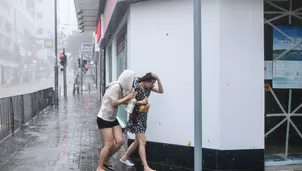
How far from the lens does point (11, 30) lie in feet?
95.3

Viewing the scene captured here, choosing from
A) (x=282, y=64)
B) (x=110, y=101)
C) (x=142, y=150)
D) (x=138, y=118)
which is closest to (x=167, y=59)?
(x=138, y=118)

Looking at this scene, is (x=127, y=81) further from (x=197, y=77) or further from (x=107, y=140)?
(x=197, y=77)

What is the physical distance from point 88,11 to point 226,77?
13003 millimetres

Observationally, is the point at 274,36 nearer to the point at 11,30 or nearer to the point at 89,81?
the point at 11,30

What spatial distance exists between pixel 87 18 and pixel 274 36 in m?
14.9

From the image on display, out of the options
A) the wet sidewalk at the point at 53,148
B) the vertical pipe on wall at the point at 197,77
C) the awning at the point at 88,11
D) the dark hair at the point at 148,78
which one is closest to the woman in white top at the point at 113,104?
the dark hair at the point at 148,78

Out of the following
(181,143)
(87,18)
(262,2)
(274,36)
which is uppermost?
(87,18)

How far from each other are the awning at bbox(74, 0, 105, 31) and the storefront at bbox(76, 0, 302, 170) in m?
7.84

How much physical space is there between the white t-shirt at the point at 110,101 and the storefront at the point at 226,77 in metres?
1.04

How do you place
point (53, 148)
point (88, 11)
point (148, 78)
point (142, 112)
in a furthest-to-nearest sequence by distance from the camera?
point (88, 11)
point (53, 148)
point (142, 112)
point (148, 78)

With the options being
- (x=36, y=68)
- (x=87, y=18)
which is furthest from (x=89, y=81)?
(x=87, y=18)

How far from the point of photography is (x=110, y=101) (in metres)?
6.04

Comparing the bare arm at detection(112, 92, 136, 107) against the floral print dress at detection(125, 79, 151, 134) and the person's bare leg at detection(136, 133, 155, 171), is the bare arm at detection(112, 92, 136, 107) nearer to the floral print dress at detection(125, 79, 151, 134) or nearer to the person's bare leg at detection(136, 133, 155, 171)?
the floral print dress at detection(125, 79, 151, 134)

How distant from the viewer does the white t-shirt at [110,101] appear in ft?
19.7
